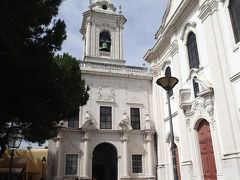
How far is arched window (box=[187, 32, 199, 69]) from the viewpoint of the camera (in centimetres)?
1449

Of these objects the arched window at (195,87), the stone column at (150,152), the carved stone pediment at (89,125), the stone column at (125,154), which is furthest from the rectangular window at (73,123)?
the arched window at (195,87)

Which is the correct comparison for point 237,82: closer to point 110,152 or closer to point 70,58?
point 70,58

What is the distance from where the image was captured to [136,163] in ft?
62.5

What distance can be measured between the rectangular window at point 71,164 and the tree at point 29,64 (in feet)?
Answer: 29.9

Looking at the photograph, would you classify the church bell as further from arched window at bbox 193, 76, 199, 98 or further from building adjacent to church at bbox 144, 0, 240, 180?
arched window at bbox 193, 76, 199, 98

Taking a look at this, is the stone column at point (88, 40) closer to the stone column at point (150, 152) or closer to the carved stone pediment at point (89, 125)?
the carved stone pediment at point (89, 125)

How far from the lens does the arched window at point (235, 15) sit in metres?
11.2

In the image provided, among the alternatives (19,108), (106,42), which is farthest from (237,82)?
(106,42)

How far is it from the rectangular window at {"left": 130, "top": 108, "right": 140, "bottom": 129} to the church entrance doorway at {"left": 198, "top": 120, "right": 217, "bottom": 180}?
6.87 m

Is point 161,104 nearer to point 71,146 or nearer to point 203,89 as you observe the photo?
point 203,89

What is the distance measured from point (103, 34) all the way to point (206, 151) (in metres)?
14.8

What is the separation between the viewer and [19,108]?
7699 mm

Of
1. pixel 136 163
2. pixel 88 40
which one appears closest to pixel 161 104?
pixel 136 163

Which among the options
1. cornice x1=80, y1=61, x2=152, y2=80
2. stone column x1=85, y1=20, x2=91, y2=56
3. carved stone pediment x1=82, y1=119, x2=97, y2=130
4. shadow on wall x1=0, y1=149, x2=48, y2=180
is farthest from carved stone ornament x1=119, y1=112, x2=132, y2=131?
stone column x1=85, y1=20, x2=91, y2=56
